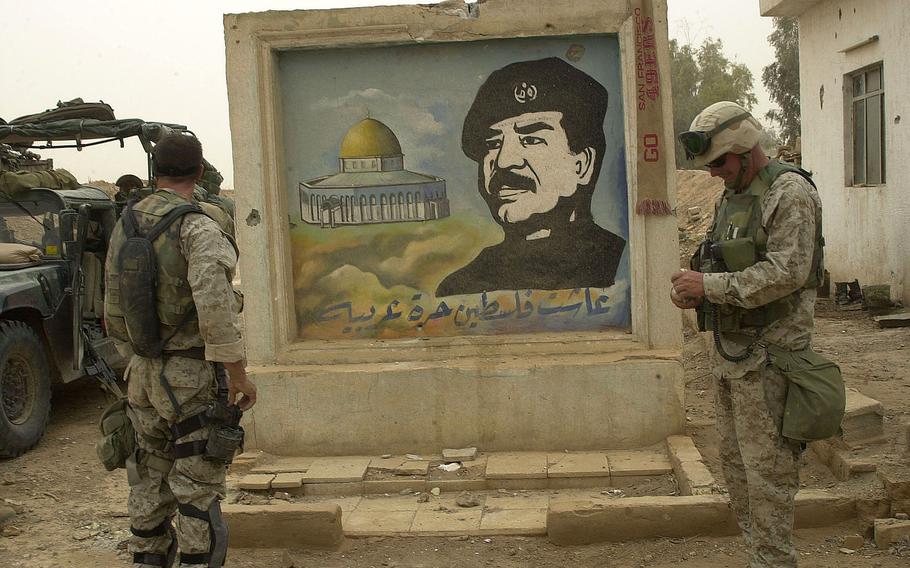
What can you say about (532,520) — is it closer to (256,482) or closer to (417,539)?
(417,539)

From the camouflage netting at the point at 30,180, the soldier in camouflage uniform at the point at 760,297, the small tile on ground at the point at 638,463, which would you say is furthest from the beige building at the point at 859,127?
the camouflage netting at the point at 30,180

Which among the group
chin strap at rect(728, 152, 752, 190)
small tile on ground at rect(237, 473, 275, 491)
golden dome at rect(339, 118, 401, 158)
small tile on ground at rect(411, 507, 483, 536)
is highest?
golden dome at rect(339, 118, 401, 158)

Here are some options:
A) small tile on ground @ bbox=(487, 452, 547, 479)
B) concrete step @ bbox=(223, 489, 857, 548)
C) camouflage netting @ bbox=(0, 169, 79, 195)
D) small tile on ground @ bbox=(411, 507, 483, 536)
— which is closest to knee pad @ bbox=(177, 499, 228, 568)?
concrete step @ bbox=(223, 489, 857, 548)

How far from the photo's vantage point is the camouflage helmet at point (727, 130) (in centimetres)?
349

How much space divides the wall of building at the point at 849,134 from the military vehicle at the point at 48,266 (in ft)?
25.4

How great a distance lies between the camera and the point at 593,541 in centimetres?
432

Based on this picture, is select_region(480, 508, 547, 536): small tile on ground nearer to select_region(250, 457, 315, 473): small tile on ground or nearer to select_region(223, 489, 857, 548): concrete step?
select_region(223, 489, 857, 548): concrete step

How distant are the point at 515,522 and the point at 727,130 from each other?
7.51ft

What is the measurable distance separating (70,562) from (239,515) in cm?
90

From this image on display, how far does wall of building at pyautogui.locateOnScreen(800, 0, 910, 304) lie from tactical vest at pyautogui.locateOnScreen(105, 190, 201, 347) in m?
8.65

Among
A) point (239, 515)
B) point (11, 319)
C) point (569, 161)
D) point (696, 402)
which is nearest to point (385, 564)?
point (239, 515)

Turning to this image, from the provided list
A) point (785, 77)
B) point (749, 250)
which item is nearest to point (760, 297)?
point (749, 250)

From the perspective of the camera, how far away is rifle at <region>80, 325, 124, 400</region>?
746 cm

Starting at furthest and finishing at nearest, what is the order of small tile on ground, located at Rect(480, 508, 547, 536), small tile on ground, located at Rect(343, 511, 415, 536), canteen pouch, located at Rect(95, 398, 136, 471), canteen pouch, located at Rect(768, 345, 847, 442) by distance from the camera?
small tile on ground, located at Rect(343, 511, 415, 536) < small tile on ground, located at Rect(480, 508, 547, 536) < canteen pouch, located at Rect(95, 398, 136, 471) < canteen pouch, located at Rect(768, 345, 847, 442)
